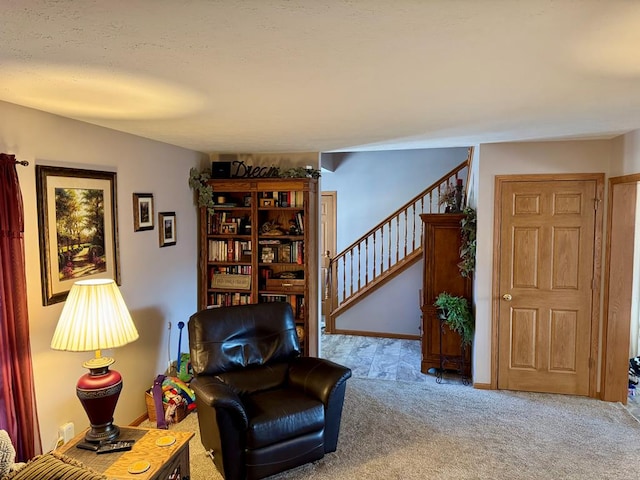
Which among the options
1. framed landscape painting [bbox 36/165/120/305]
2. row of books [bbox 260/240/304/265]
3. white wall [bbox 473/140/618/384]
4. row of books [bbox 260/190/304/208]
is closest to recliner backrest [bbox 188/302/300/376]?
framed landscape painting [bbox 36/165/120/305]

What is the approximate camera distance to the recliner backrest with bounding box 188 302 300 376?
10.6 ft

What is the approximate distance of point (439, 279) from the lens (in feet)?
15.2

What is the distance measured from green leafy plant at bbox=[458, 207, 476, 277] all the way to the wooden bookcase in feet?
4.89

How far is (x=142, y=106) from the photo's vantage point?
251cm

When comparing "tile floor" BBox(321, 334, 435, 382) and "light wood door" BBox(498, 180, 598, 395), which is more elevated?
"light wood door" BBox(498, 180, 598, 395)

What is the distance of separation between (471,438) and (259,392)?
162cm

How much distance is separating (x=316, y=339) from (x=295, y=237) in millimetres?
1111

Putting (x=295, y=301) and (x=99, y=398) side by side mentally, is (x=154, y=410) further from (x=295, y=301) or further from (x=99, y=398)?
(x=295, y=301)

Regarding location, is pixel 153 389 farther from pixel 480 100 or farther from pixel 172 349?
pixel 480 100

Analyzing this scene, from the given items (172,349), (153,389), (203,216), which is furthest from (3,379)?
(203,216)

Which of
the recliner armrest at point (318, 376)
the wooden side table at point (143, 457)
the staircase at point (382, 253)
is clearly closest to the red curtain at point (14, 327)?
the wooden side table at point (143, 457)

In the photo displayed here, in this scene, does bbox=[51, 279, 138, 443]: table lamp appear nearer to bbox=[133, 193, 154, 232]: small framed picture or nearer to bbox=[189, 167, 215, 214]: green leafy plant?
bbox=[133, 193, 154, 232]: small framed picture

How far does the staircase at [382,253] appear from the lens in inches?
241

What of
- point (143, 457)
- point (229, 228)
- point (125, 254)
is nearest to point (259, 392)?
point (143, 457)
